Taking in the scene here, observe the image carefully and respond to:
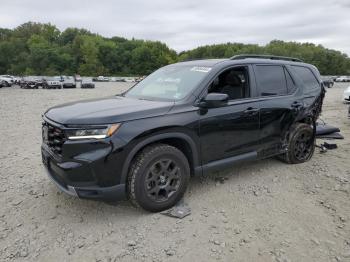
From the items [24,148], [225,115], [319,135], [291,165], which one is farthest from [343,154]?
[24,148]

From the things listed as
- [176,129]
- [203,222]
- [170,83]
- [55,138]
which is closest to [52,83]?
[170,83]

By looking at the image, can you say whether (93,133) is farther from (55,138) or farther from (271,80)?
(271,80)

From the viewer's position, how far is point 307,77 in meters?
5.64

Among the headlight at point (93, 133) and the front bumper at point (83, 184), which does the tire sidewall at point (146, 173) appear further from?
the headlight at point (93, 133)

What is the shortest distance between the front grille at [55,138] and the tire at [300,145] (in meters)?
3.61

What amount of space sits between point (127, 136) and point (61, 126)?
72 centimetres

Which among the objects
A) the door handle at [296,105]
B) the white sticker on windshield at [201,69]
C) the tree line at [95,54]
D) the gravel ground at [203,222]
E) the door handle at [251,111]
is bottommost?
the gravel ground at [203,222]

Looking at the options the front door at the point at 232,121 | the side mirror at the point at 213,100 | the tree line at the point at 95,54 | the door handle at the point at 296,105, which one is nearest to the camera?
the side mirror at the point at 213,100

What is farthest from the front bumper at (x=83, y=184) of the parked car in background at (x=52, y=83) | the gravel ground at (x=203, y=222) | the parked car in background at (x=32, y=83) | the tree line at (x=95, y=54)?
the tree line at (x=95, y=54)

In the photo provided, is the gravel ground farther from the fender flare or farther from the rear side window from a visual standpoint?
the rear side window

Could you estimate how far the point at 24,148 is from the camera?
261 inches

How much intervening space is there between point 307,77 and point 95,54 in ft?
319

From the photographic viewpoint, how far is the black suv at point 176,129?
3.33 metres

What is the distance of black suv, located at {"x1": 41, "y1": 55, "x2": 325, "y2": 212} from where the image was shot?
333cm
